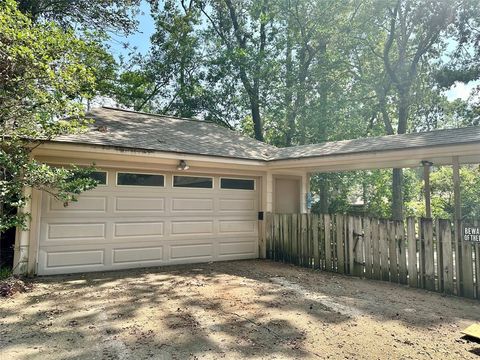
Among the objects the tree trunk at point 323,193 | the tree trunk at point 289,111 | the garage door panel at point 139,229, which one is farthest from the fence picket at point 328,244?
the tree trunk at point 289,111

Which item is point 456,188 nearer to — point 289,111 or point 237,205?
point 237,205

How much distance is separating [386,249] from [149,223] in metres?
4.97

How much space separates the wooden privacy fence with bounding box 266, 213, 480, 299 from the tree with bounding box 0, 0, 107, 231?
15.9 ft

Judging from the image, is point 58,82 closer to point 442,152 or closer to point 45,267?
point 45,267

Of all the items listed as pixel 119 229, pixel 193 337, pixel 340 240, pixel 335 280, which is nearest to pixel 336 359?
pixel 193 337

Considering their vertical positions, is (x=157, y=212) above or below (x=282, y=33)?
below

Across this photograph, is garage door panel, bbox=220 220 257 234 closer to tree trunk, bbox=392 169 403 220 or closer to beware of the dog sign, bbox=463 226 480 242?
beware of the dog sign, bbox=463 226 480 242

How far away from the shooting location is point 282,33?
19.0 m

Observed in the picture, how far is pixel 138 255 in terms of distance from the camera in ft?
24.6

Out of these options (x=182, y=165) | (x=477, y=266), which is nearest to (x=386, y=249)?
(x=477, y=266)

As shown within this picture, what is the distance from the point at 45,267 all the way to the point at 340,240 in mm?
5921

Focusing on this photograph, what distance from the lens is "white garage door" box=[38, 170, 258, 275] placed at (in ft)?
22.1

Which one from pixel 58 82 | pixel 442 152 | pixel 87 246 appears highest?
pixel 58 82

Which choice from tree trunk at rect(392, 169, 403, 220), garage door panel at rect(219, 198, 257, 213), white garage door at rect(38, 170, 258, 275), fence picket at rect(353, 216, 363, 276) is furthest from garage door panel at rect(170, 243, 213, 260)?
tree trunk at rect(392, 169, 403, 220)
